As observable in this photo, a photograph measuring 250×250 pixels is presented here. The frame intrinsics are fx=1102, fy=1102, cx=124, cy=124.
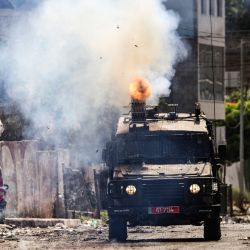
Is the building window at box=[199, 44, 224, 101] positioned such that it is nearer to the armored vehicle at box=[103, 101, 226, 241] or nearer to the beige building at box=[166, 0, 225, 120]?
the beige building at box=[166, 0, 225, 120]

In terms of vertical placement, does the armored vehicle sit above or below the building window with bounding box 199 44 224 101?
below

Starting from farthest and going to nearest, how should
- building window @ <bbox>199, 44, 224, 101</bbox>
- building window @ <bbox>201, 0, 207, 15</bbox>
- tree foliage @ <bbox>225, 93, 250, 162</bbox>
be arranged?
tree foliage @ <bbox>225, 93, 250, 162</bbox> → building window @ <bbox>199, 44, 224, 101</bbox> → building window @ <bbox>201, 0, 207, 15</bbox>

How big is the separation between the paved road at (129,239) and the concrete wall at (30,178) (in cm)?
227

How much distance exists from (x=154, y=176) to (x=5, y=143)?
7844mm

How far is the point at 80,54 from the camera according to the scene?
84.3ft

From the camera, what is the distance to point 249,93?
212 ft

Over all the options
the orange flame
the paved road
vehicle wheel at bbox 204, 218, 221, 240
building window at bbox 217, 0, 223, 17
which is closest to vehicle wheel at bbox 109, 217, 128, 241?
the paved road

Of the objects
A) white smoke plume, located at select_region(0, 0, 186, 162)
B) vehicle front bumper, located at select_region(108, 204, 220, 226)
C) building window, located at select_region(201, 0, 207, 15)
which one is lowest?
vehicle front bumper, located at select_region(108, 204, 220, 226)

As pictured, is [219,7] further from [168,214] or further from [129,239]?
[168,214]

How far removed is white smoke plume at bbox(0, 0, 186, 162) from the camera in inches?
953

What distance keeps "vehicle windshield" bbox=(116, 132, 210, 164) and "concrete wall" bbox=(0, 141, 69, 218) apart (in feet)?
21.5

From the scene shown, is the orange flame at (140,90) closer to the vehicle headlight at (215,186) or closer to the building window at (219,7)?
the vehicle headlight at (215,186)

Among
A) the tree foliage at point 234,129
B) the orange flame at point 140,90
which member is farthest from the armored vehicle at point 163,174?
the tree foliage at point 234,129

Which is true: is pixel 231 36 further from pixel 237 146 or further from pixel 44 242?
pixel 44 242
